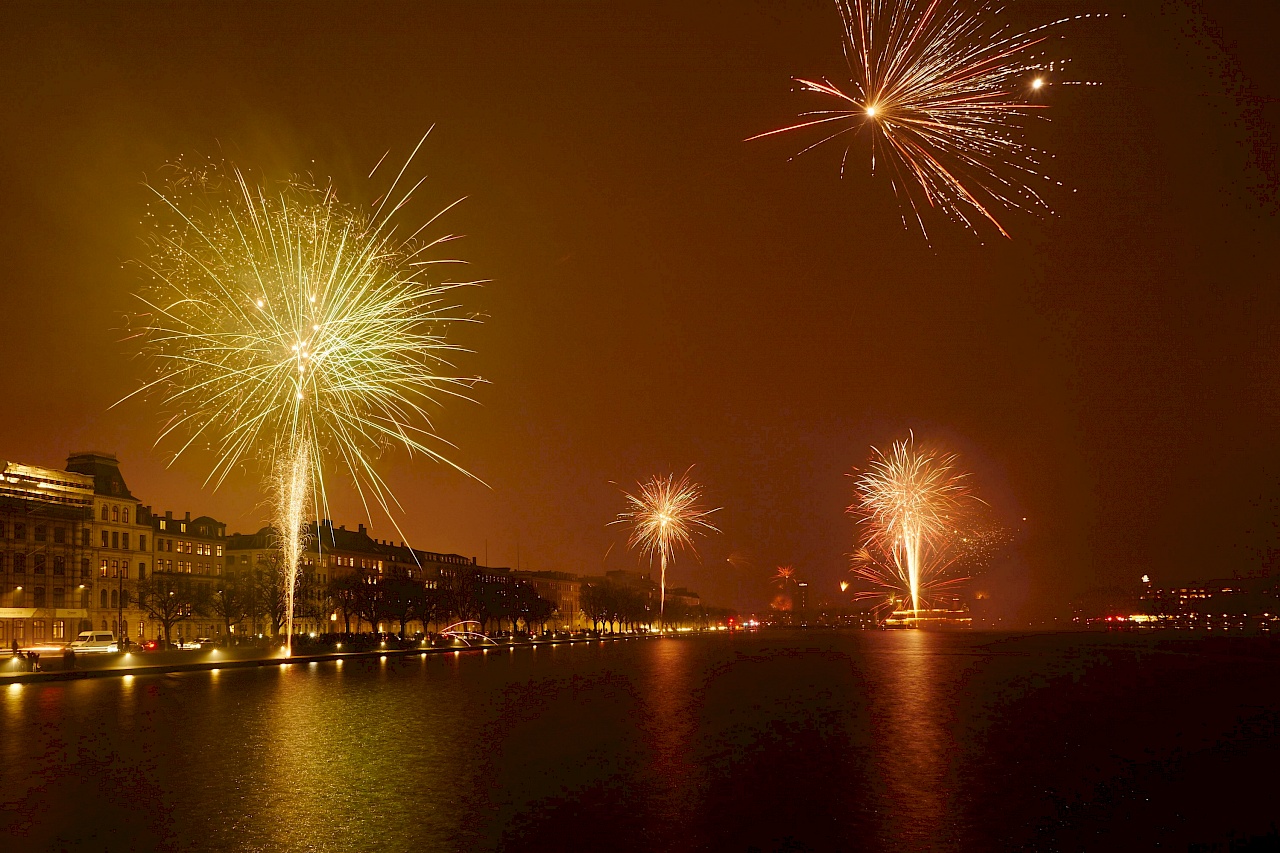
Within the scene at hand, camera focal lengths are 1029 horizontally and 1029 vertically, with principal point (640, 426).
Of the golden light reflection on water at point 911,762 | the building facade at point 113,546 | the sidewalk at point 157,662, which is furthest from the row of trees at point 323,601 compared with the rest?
the golden light reflection on water at point 911,762

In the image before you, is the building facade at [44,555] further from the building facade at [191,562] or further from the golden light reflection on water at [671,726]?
the golden light reflection on water at [671,726]

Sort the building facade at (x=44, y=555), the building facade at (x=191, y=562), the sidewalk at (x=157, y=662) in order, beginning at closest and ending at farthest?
1. the sidewalk at (x=157, y=662)
2. the building facade at (x=44, y=555)
3. the building facade at (x=191, y=562)

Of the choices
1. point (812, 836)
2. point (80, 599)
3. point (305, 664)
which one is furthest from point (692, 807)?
point (80, 599)

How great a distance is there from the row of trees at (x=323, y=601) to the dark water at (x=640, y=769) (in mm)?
57260

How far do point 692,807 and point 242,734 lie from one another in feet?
36.9

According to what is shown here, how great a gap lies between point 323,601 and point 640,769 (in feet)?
353

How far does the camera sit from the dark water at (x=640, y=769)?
11.3 metres

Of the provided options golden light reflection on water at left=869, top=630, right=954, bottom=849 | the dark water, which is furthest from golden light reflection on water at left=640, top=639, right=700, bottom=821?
A: golden light reflection on water at left=869, top=630, right=954, bottom=849

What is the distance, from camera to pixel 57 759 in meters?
16.9

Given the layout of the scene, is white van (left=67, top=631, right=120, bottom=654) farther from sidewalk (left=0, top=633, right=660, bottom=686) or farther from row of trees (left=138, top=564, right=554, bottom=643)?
row of trees (left=138, top=564, right=554, bottom=643)

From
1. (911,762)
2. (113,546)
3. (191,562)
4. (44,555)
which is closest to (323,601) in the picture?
(191,562)

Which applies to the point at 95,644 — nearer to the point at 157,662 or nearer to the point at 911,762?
the point at 157,662

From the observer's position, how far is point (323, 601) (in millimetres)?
116250

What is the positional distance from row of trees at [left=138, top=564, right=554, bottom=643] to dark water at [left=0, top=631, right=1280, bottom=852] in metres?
57.3
